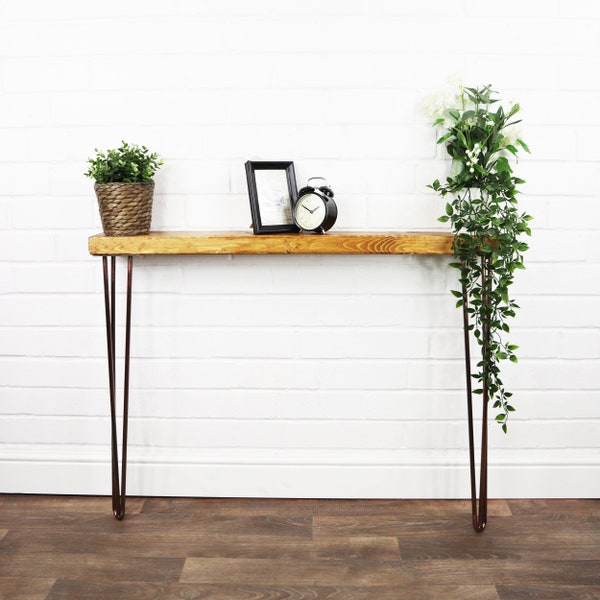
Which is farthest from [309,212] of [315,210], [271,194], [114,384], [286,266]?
[114,384]

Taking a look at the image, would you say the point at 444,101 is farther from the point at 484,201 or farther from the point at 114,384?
the point at 114,384

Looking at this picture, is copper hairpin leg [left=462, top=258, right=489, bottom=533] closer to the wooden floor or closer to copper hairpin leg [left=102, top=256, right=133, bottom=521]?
the wooden floor

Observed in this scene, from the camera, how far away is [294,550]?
1.80 metres

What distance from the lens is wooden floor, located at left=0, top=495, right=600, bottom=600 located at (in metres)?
1.63

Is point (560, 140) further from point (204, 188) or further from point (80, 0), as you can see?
point (80, 0)

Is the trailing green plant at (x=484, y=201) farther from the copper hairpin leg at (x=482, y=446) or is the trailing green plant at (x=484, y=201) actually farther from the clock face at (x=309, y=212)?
the clock face at (x=309, y=212)

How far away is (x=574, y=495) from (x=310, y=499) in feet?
2.64

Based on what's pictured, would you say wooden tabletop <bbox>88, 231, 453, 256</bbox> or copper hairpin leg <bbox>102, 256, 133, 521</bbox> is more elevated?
wooden tabletop <bbox>88, 231, 453, 256</bbox>

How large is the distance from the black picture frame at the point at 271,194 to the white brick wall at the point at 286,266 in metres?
0.09

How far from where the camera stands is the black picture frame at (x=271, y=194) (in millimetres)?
1805

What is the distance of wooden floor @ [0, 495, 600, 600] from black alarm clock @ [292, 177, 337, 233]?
841 mm

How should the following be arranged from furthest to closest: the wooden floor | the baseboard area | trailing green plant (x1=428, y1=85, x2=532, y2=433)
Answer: the baseboard area, trailing green plant (x1=428, y1=85, x2=532, y2=433), the wooden floor

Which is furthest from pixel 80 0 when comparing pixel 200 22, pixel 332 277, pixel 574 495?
pixel 574 495

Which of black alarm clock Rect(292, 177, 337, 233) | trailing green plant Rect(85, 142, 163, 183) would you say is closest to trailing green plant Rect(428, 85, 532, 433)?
black alarm clock Rect(292, 177, 337, 233)
